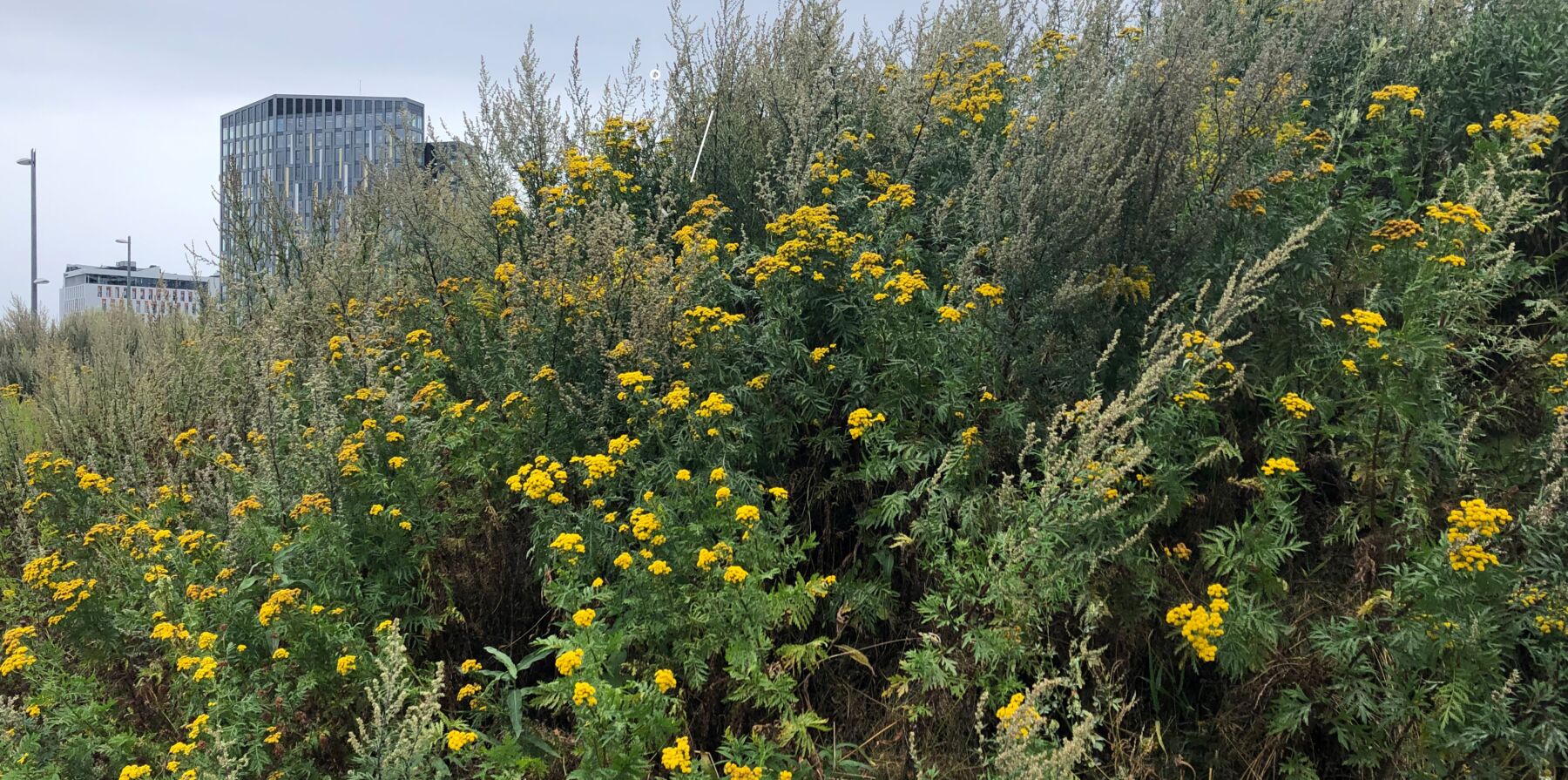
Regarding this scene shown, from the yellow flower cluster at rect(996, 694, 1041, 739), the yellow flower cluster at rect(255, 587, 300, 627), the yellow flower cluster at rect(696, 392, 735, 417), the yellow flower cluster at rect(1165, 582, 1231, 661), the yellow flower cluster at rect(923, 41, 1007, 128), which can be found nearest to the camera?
the yellow flower cluster at rect(996, 694, 1041, 739)

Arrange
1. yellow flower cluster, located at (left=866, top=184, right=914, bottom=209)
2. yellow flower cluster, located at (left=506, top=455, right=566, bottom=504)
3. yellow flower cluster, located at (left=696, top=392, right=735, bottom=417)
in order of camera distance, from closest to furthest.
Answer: yellow flower cluster, located at (left=506, top=455, right=566, bottom=504), yellow flower cluster, located at (left=696, top=392, right=735, bottom=417), yellow flower cluster, located at (left=866, top=184, right=914, bottom=209)

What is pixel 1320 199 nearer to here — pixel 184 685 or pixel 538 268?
pixel 538 268

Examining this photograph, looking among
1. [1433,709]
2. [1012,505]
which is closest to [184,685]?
[1012,505]

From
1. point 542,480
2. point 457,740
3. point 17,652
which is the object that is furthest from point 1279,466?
point 17,652

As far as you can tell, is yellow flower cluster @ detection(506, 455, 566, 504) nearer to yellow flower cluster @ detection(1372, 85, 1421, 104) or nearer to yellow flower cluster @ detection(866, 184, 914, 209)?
yellow flower cluster @ detection(866, 184, 914, 209)

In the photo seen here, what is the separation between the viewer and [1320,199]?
357 cm

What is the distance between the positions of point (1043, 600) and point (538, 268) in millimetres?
2498

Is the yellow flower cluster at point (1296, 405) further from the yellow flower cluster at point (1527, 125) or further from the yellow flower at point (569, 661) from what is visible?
the yellow flower at point (569, 661)

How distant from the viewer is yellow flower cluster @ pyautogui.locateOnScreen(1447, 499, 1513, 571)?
6.90ft

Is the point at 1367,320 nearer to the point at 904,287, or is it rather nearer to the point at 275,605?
the point at 904,287

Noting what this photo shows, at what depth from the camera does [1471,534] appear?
2174mm

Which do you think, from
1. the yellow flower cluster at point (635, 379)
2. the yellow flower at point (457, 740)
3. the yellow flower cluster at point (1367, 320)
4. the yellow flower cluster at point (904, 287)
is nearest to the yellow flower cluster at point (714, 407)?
the yellow flower cluster at point (635, 379)

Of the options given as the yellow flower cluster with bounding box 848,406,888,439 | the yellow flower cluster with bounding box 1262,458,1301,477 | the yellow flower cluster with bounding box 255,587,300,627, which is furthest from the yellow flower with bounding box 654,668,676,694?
the yellow flower cluster with bounding box 1262,458,1301,477

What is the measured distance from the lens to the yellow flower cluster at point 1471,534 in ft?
6.90
